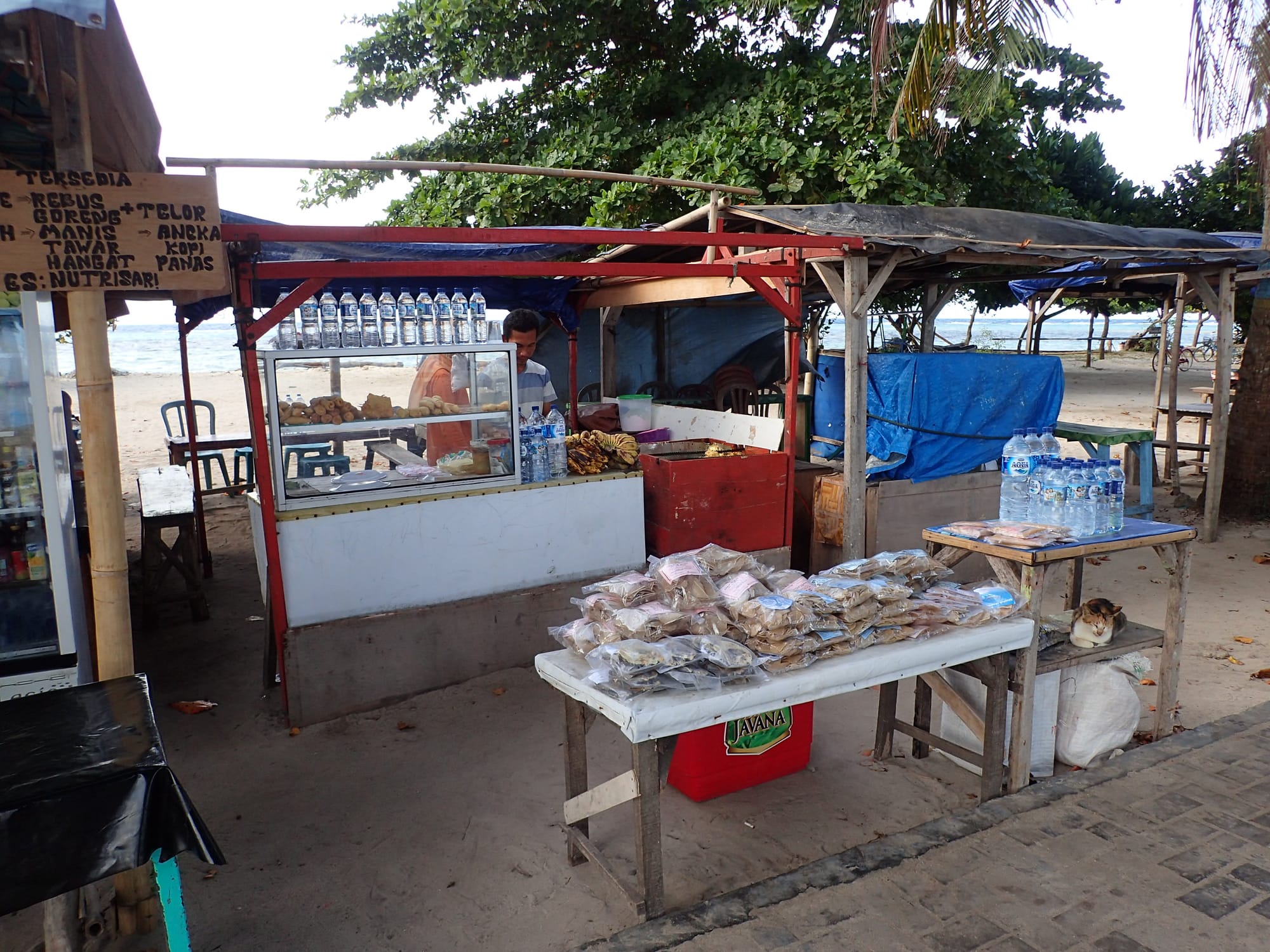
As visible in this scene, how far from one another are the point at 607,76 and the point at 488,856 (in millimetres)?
12324

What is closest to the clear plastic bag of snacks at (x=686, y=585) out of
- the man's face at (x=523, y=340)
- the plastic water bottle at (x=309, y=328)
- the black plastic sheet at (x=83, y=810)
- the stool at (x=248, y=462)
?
the black plastic sheet at (x=83, y=810)

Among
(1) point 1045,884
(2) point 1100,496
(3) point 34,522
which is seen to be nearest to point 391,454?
(3) point 34,522

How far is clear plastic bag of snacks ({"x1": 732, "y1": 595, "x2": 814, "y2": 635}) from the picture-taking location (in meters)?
3.02

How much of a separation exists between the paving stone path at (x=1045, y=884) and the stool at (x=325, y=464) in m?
4.19

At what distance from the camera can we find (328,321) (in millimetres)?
4723

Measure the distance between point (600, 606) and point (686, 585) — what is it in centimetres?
35

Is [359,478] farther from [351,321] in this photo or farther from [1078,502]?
[1078,502]

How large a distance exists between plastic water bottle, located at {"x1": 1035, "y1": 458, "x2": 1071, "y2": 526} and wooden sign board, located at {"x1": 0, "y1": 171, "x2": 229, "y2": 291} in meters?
3.69

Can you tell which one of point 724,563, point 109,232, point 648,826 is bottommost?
point 648,826

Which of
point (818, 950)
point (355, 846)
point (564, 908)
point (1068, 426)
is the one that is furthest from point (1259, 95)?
point (355, 846)

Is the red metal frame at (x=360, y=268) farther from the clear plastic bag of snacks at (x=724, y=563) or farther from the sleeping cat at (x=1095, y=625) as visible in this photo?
the sleeping cat at (x=1095, y=625)

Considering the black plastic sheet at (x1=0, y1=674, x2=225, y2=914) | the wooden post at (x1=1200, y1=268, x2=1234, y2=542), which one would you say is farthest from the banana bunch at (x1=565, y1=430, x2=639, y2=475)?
the wooden post at (x1=1200, y1=268, x2=1234, y2=542)

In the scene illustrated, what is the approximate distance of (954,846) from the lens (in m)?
3.36

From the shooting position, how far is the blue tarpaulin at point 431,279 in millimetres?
6258
